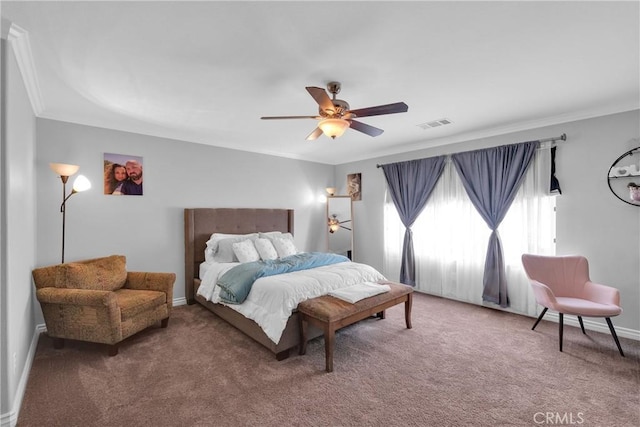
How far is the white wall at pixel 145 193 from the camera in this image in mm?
3236

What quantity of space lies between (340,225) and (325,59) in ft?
13.2

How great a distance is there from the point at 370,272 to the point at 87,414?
2819 mm

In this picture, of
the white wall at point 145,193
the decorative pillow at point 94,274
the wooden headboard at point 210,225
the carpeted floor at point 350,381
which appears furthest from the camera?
the wooden headboard at point 210,225

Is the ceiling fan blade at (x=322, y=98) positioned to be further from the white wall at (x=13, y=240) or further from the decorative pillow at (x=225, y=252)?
the decorative pillow at (x=225, y=252)

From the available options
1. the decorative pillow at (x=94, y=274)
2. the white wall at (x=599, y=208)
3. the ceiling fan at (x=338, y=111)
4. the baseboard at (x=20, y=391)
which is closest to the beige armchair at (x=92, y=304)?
the decorative pillow at (x=94, y=274)

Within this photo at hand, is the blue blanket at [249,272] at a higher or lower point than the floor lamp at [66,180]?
lower

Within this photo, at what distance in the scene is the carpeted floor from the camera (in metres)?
1.92

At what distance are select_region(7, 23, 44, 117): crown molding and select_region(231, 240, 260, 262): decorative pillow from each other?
2533 mm

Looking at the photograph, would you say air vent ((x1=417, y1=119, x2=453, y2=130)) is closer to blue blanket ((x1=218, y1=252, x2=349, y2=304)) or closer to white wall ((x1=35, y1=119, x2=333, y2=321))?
blue blanket ((x1=218, y1=252, x2=349, y2=304))

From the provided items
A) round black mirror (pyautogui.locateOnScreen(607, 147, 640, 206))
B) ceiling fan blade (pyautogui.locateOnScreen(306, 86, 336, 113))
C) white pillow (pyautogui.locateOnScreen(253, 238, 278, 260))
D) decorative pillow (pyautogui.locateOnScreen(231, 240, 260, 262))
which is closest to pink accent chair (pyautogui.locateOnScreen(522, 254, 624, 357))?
round black mirror (pyautogui.locateOnScreen(607, 147, 640, 206))

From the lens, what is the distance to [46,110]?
3104 millimetres

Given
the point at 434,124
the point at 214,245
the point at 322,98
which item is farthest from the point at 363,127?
the point at 214,245

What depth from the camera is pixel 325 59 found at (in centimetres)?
212

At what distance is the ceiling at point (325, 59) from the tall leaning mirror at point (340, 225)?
8.27ft
